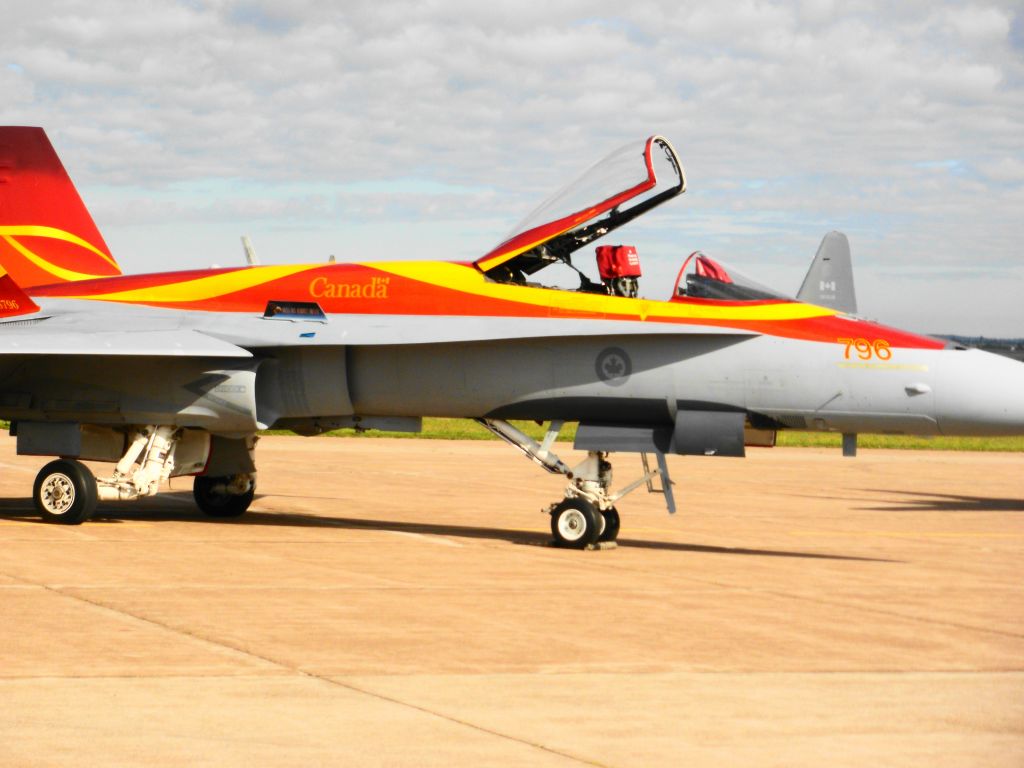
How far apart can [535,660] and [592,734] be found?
1558 mm

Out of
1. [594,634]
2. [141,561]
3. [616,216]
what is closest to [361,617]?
[594,634]

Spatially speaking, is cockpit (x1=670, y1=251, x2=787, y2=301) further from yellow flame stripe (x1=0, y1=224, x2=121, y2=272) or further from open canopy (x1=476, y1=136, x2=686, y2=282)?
yellow flame stripe (x1=0, y1=224, x2=121, y2=272)

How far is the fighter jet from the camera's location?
11.7 m

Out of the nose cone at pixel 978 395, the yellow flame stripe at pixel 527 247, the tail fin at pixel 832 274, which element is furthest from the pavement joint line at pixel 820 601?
the tail fin at pixel 832 274

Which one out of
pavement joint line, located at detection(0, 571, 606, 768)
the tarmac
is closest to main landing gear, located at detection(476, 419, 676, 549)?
the tarmac

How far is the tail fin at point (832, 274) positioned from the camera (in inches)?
1331

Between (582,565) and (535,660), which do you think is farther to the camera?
(582,565)

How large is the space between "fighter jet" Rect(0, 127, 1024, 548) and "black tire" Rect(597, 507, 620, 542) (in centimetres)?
3

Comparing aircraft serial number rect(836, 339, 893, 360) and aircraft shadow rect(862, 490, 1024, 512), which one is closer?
aircraft serial number rect(836, 339, 893, 360)

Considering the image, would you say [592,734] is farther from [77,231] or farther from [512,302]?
[77,231]

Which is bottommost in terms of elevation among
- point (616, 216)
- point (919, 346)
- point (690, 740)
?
point (690, 740)

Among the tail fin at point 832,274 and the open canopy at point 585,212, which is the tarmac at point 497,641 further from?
the tail fin at point 832,274

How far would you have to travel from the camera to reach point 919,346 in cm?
1155

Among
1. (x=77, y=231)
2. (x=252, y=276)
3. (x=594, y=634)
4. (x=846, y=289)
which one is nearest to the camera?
(x=594, y=634)
